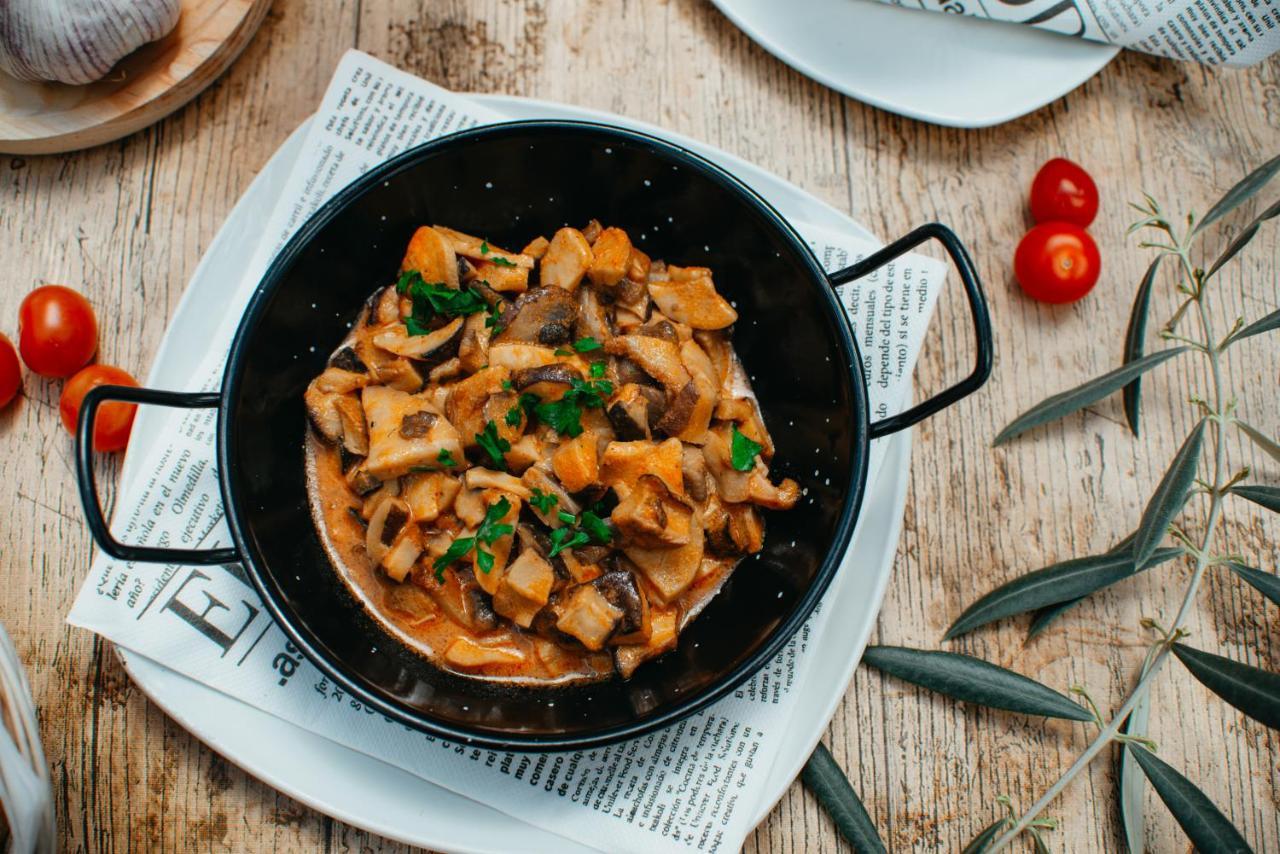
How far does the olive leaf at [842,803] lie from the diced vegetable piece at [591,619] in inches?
28.0

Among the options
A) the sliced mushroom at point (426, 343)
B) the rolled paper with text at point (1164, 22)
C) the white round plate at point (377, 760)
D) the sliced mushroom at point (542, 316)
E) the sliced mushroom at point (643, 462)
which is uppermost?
the rolled paper with text at point (1164, 22)

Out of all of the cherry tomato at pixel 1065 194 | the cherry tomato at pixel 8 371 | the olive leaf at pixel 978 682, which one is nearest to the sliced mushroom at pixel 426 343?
the cherry tomato at pixel 8 371

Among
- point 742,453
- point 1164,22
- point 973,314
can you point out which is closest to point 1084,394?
point 973,314

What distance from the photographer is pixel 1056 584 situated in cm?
262

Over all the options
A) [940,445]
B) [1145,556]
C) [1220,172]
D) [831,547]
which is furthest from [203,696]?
[1220,172]

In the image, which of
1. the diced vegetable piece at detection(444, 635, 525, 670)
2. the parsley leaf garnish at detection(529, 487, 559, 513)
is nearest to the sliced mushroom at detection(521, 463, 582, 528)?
the parsley leaf garnish at detection(529, 487, 559, 513)

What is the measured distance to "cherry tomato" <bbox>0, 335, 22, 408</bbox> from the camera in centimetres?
267

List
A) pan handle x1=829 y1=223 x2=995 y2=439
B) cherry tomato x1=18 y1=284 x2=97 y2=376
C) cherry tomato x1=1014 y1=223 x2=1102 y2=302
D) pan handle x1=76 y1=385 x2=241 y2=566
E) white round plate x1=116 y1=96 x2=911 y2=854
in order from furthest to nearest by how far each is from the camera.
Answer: cherry tomato x1=1014 y1=223 x2=1102 y2=302 < cherry tomato x1=18 y1=284 x2=97 y2=376 < white round plate x1=116 y1=96 x2=911 y2=854 < pan handle x1=829 y1=223 x2=995 y2=439 < pan handle x1=76 y1=385 x2=241 y2=566

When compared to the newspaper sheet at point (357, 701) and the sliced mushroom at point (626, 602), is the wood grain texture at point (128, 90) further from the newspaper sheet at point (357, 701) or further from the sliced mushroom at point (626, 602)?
the sliced mushroom at point (626, 602)

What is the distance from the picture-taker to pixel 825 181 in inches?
116

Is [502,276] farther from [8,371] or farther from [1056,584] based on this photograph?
[1056,584]

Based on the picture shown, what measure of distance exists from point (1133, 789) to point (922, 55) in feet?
6.67

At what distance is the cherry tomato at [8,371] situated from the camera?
2.67 m

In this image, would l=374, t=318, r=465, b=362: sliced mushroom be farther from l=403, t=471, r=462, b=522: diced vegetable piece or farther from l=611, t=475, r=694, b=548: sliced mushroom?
l=611, t=475, r=694, b=548: sliced mushroom
